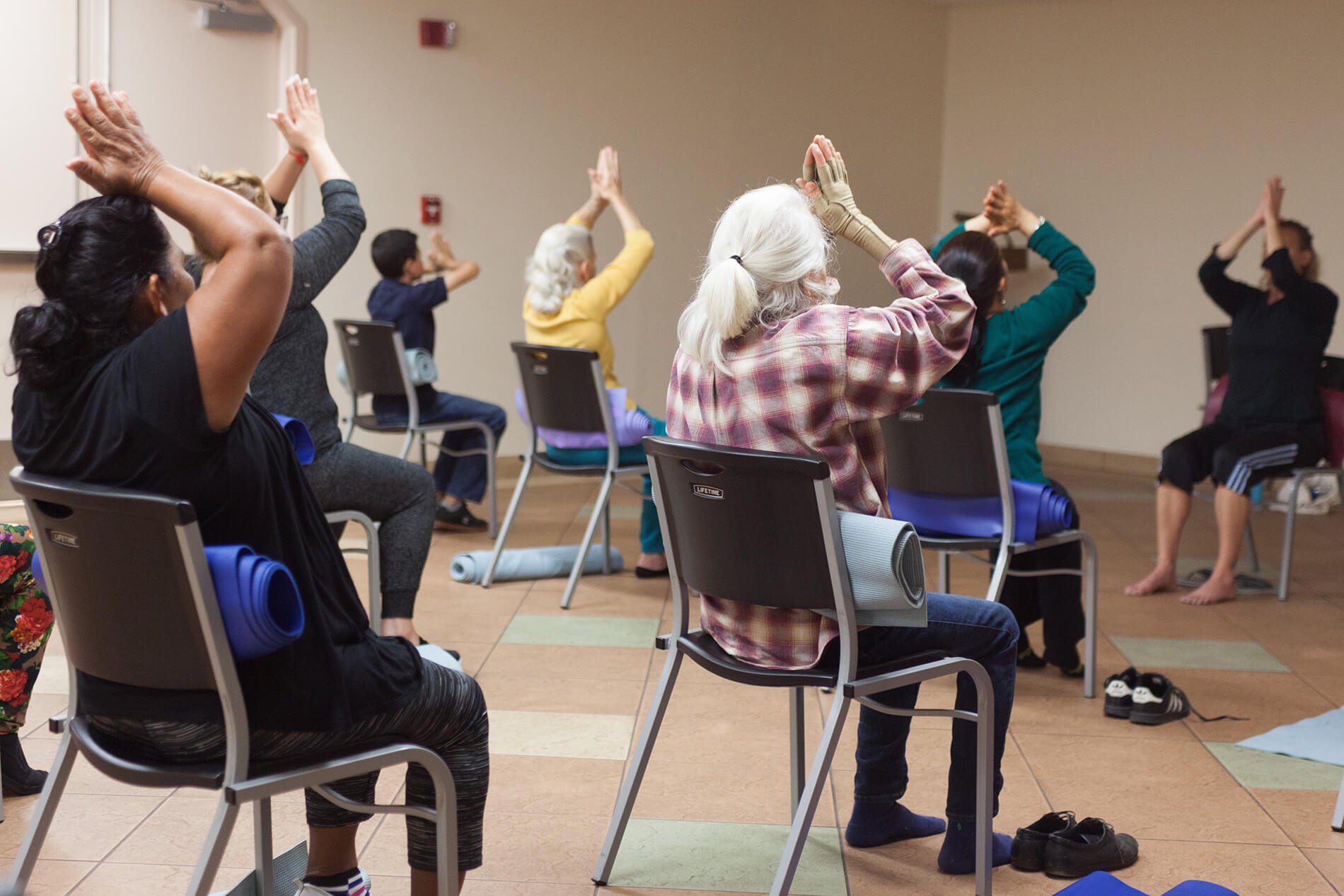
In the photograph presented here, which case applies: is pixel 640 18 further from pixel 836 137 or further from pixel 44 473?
pixel 44 473

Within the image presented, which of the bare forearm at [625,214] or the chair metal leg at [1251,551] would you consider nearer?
the bare forearm at [625,214]

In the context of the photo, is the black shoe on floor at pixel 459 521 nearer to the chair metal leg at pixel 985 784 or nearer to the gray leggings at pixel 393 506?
the gray leggings at pixel 393 506

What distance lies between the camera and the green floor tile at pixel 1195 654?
143 inches

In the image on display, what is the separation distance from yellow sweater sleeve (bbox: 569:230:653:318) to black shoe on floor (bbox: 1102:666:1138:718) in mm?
2103

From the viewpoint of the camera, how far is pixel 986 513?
3115 millimetres

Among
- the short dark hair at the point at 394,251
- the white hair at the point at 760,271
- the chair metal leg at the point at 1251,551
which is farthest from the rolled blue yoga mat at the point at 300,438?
the chair metal leg at the point at 1251,551

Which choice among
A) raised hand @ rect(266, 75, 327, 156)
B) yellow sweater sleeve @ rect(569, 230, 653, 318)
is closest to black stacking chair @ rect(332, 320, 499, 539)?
yellow sweater sleeve @ rect(569, 230, 653, 318)

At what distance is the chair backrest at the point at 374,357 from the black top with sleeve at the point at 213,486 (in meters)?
3.32

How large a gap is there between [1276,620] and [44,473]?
3873 mm

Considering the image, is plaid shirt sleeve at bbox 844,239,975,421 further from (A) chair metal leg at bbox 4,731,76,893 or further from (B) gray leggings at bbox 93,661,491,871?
(A) chair metal leg at bbox 4,731,76,893

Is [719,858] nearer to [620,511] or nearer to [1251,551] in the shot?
[1251,551]

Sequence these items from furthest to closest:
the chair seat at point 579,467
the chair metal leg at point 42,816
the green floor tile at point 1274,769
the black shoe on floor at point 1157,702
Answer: the chair seat at point 579,467 < the black shoe on floor at point 1157,702 < the green floor tile at point 1274,769 < the chair metal leg at point 42,816

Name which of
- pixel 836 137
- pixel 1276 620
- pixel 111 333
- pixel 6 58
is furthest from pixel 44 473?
pixel 836 137

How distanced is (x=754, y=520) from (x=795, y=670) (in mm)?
247
